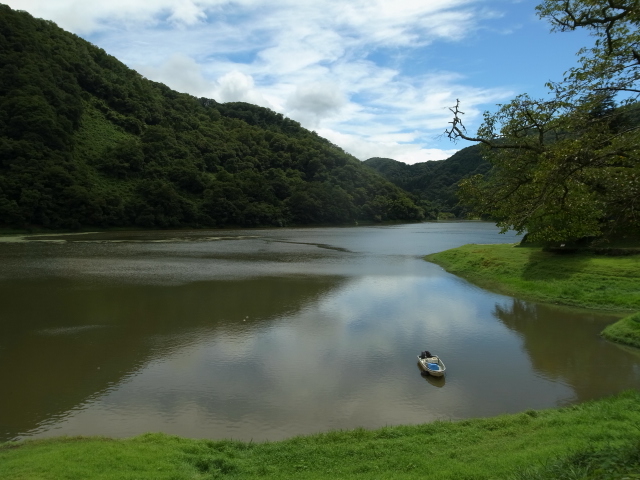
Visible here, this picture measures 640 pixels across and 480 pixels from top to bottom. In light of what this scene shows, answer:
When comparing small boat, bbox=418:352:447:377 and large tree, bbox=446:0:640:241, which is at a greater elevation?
large tree, bbox=446:0:640:241

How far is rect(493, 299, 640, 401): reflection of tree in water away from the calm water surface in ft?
0.28

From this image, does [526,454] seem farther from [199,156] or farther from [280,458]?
[199,156]

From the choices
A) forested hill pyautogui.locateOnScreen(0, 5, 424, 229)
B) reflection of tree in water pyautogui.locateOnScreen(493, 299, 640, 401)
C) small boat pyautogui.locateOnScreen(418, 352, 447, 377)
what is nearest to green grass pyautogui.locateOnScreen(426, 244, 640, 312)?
reflection of tree in water pyautogui.locateOnScreen(493, 299, 640, 401)

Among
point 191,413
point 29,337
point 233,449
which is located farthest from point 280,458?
point 29,337

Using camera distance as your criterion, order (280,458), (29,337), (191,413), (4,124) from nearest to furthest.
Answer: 1. (280,458)
2. (191,413)
3. (29,337)
4. (4,124)

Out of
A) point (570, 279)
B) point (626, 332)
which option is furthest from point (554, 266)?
point (626, 332)

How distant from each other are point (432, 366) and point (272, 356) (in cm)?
536

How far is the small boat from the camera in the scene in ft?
43.3

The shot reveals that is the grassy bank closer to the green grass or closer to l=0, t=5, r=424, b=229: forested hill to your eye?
the green grass

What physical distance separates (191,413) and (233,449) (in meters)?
2.72

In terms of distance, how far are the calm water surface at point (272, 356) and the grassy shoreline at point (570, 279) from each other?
55.4 inches

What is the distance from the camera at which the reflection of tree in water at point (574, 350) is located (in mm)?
12953

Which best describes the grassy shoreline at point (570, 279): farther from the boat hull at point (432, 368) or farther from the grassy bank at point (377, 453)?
the grassy bank at point (377, 453)

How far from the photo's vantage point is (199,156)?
405ft
